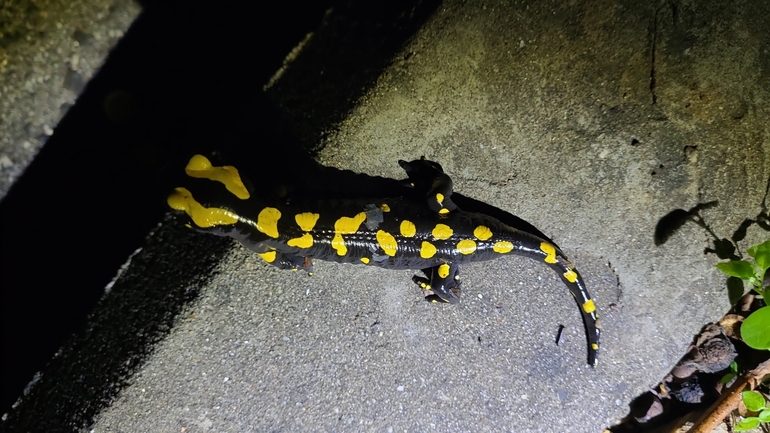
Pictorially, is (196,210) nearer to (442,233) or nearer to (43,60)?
(442,233)

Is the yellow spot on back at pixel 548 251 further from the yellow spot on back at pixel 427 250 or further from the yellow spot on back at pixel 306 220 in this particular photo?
the yellow spot on back at pixel 306 220

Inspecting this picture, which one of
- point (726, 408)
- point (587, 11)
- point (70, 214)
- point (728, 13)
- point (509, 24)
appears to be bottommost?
point (70, 214)

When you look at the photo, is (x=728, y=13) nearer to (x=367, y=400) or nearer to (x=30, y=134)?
(x=367, y=400)

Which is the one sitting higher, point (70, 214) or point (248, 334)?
point (248, 334)

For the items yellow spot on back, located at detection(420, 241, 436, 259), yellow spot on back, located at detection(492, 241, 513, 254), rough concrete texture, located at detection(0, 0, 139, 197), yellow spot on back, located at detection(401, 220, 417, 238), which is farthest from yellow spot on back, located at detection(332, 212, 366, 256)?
rough concrete texture, located at detection(0, 0, 139, 197)

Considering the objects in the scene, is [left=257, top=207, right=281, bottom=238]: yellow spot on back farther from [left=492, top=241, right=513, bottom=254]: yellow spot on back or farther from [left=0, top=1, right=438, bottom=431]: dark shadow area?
[left=492, top=241, right=513, bottom=254]: yellow spot on back

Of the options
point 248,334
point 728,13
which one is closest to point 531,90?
point 728,13
